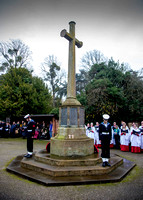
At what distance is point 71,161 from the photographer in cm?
Result: 576

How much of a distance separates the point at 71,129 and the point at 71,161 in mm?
1629

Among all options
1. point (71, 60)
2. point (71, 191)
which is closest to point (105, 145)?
point (71, 191)

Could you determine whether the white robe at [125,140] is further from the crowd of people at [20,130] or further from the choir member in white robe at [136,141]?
the crowd of people at [20,130]

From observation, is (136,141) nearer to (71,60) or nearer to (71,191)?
(71,60)

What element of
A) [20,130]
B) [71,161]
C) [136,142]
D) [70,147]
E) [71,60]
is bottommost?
[20,130]

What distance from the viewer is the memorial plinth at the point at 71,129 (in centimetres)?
655

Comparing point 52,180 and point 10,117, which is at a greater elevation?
point 10,117

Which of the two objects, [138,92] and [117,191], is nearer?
[117,191]

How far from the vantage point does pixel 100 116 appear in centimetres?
1689

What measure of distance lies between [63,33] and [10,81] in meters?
15.6

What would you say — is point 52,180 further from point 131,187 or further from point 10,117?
point 10,117

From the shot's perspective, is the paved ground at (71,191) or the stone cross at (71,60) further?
the stone cross at (71,60)

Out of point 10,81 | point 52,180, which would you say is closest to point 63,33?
point 52,180

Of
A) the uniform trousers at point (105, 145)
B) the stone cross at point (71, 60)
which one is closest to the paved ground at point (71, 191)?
the uniform trousers at point (105, 145)
